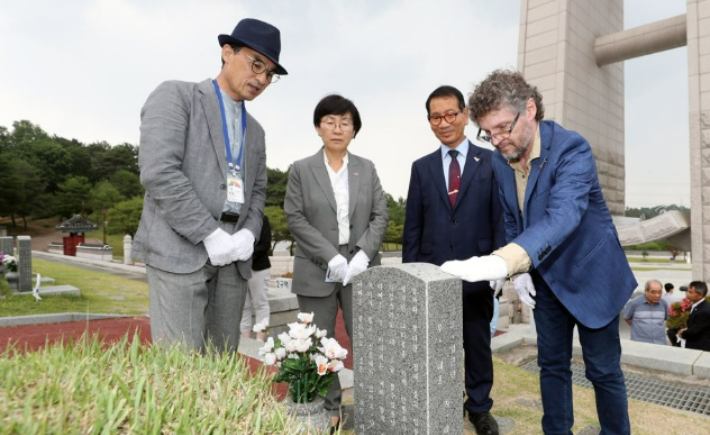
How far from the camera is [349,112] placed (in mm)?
3395

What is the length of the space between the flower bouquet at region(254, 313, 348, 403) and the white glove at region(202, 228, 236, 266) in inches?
27.4

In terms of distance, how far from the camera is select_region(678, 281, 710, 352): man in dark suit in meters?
6.98

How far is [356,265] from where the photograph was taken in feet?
10.5

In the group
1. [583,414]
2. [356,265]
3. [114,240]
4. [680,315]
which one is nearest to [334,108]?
[356,265]

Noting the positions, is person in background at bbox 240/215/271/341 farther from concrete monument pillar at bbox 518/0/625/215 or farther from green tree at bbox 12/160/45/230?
green tree at bbox 12/160/45/230

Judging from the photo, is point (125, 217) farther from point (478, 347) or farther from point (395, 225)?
point (478, 347)

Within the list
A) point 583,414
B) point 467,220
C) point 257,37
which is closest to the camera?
point 257,37

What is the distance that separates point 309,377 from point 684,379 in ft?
15.7

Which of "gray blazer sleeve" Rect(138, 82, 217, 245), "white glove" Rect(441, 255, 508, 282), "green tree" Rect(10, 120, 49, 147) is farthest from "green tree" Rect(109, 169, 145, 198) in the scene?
"white glove" Rect(441, 255, 508, 282)

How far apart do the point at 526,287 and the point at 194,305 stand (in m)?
2.09

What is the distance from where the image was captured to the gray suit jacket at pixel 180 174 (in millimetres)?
2326

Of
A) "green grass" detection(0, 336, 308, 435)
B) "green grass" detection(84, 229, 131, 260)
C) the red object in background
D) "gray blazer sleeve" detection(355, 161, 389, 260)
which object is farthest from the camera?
"green grass" detection(84, 229, 131, 260)

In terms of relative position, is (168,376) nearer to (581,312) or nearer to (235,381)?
(235,381)

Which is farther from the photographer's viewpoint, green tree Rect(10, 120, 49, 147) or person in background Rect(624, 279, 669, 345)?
green tree Rect(10, 120, 49, 147)
